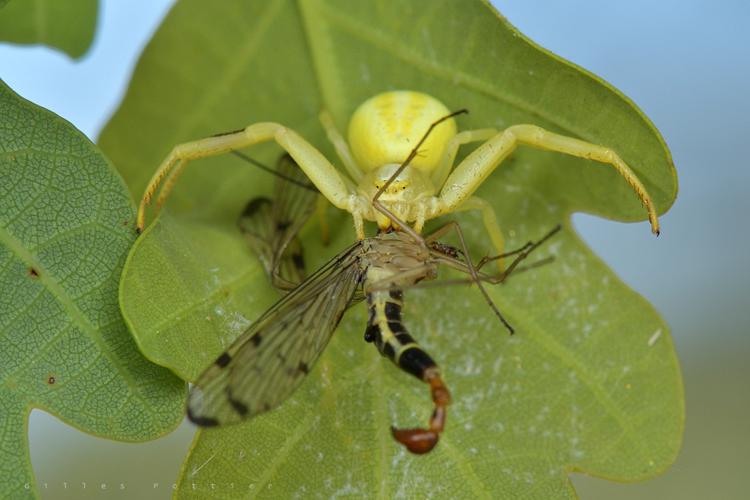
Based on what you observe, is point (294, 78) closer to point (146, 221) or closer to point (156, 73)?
point (156, 73)

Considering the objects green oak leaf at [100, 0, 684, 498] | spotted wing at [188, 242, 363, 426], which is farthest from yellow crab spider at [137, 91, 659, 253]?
spotted wing at [188, 242, 363, 426]

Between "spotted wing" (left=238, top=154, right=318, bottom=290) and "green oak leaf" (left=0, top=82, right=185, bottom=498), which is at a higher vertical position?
"spotted wing" (left=238, top=154, right=318, bottom=290)

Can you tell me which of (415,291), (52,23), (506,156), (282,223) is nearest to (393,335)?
(415,291)

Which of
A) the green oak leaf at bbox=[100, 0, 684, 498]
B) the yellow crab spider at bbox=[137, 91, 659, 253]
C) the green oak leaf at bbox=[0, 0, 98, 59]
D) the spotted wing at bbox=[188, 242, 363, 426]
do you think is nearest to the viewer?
the spotted wing at bbox=[188, 242, 363, 426]

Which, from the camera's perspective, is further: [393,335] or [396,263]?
[396,263]

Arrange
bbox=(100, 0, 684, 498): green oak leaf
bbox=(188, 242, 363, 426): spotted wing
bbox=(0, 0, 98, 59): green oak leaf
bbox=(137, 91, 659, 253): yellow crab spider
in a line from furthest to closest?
bbox=(0, 0, 98, 59): green oak leaf → bbox=(137, 91, 659, 253): yellow crab spider → bbox=(100, 0, 684, 498): green oak leaf → bbox=(188, 242, 363, 426): spotted wing

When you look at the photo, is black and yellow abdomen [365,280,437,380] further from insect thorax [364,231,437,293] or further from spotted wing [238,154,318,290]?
spotted wing [238,154,318,290]

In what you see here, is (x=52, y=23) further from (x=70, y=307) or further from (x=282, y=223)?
(x=70, y=307)
